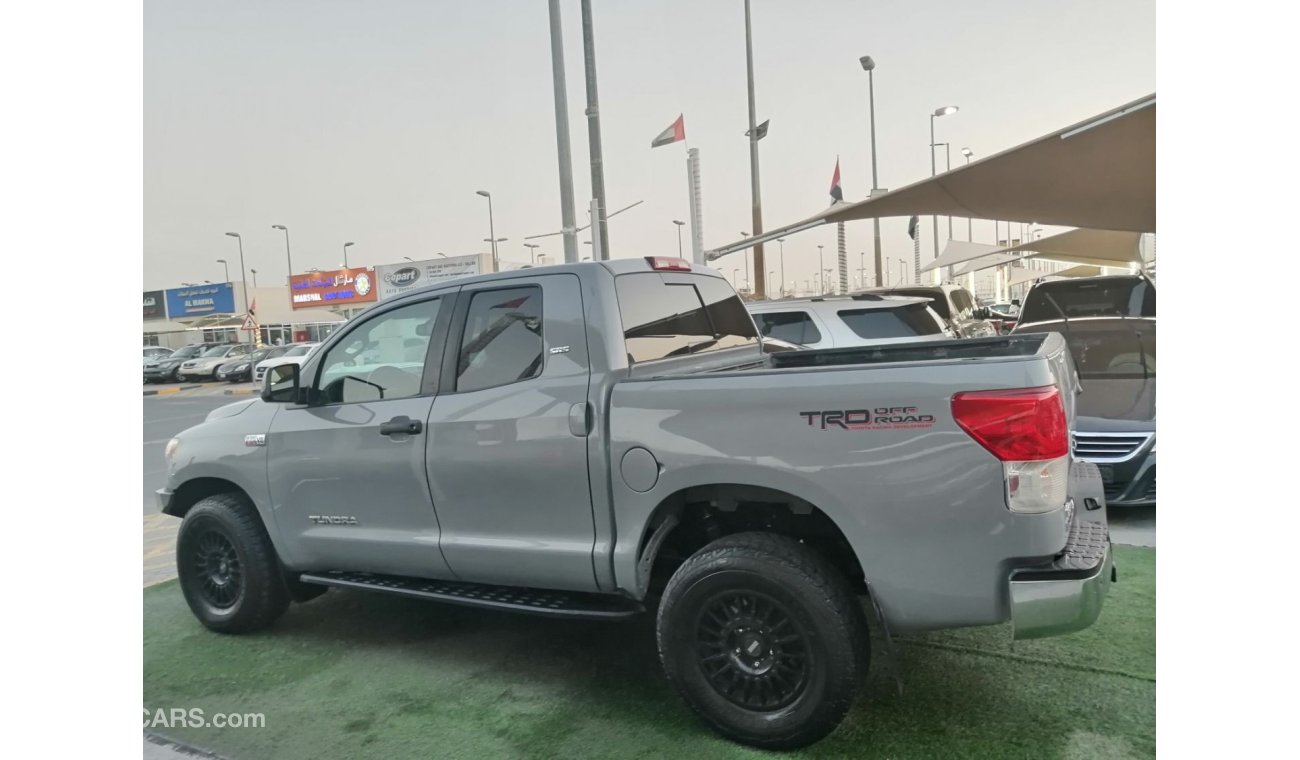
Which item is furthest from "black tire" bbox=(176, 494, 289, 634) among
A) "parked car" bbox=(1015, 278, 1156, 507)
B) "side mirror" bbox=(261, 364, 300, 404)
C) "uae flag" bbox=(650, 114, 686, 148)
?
"uae flag" bbox=(650, 114, 686, 148)

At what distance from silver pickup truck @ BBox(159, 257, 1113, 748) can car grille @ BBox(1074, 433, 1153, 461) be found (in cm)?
251

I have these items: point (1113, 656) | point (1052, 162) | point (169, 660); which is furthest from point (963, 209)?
point (169, 660)

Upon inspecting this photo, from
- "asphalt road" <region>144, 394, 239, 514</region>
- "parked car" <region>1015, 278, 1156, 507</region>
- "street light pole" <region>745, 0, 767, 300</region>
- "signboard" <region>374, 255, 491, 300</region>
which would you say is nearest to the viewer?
"parked car" <region>1015, 278, 1156, 507</region>

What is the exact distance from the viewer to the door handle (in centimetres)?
383

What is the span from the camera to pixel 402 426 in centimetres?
387

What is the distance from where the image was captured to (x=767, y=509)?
3.36 metres

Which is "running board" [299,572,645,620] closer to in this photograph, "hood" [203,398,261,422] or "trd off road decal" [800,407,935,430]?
"hood" [203,398,261,422]

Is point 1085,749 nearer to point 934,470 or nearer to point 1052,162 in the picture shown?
point 934,470

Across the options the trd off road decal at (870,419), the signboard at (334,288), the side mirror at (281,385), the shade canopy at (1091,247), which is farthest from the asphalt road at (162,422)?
the signboard at (334,288)

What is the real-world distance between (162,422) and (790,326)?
1341 cm

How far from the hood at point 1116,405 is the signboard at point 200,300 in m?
56.7

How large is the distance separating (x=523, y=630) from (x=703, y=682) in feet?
5.21

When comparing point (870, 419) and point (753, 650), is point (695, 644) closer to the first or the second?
point (753, 650)

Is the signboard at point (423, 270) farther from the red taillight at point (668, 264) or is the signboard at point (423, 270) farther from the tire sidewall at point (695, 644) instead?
the tire sidewall at point (695, 644)
